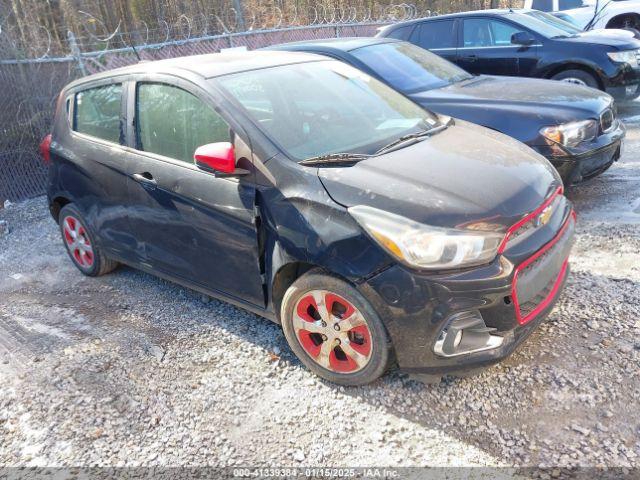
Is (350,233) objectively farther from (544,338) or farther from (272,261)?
(544,338)

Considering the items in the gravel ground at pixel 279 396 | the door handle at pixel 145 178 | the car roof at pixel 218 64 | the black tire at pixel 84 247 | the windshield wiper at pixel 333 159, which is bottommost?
the gravel ground at pixel 279 396

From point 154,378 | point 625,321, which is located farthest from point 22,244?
point 625,321

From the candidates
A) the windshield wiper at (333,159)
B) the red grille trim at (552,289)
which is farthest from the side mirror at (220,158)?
the red grille trim at (552,289)

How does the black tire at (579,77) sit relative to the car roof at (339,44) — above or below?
below

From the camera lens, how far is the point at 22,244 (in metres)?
5.63

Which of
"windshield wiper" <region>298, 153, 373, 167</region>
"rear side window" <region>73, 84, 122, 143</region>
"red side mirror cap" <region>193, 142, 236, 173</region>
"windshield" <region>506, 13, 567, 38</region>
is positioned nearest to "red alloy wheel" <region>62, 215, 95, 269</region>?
"rear side window" <region>73, 84, 122, 143</region>

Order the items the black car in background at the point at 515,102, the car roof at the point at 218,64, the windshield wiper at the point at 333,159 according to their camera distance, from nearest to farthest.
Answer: the windshield wiper at the point at 333,159, the car roof at the point at 218,64, the black car in background at the point at 515,102

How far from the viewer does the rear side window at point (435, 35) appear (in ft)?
26.6

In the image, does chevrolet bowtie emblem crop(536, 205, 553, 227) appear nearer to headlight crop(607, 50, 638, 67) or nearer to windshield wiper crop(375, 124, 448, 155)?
windshield wiper crop(375, 124, 448, 155)

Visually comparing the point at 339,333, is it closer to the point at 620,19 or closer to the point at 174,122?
the point at 174,122

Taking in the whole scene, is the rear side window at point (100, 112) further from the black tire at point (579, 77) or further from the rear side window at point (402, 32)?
the black tire at point (579, 77)

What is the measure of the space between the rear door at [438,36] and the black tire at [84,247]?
576 centimetres

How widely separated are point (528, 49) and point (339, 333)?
6.47 m

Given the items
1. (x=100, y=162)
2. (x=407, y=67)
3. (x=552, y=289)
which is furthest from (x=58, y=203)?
(x=552, y=289)
